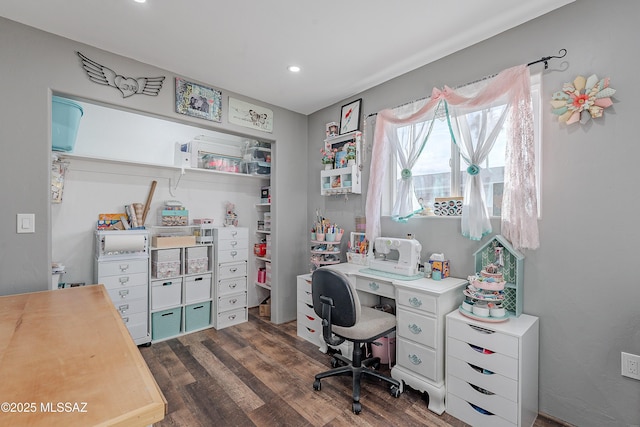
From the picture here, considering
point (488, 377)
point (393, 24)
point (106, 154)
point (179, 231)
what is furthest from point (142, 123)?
point (488, 377)

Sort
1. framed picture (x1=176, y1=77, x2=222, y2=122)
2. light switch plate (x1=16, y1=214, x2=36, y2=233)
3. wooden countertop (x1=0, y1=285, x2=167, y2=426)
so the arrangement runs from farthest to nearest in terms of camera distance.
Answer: framed picture (x1=176, y1=77, x2=222, y2=122)
light switch plate (x1=16, y1=214, x2=36, y2=233)
wooden countertop (x1=0, y1=285, x2=167, y2=426)

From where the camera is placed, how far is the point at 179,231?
335 cm

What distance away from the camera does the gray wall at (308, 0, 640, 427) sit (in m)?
1.54

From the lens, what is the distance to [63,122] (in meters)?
2.21

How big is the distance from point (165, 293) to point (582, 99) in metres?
3.64

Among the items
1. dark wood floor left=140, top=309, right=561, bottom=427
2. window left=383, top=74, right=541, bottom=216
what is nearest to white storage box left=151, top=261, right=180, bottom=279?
dark wood floor left=140, top=309, right=561, bottom=427

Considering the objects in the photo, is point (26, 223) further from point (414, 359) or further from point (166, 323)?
point (414, 359)

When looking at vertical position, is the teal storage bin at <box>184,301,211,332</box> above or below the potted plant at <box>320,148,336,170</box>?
below

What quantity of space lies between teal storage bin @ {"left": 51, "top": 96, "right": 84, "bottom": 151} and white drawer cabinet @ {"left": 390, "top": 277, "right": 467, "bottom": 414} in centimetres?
274

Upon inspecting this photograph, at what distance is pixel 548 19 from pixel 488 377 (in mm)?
2177

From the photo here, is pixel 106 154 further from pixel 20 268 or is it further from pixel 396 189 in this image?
pixel 396 189

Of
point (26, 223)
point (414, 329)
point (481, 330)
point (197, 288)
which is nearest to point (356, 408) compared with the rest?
point (414, 329)

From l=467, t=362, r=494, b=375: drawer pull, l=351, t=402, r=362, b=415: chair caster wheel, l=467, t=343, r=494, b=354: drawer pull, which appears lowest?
l=351, t=402, r=362, b=415: chair caster wheel

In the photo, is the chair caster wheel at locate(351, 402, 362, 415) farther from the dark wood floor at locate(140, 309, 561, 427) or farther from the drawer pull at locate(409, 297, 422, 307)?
the drawer pull at locate(409, 297, 422, 307)
